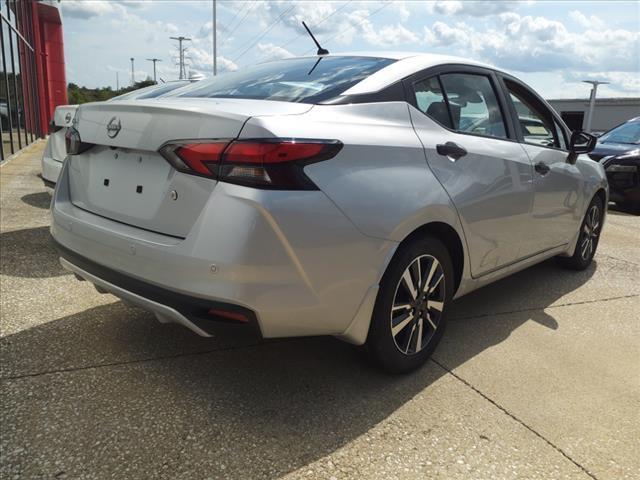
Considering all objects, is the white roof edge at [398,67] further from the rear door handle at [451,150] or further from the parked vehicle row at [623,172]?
the parked vehicle row at [623,172]

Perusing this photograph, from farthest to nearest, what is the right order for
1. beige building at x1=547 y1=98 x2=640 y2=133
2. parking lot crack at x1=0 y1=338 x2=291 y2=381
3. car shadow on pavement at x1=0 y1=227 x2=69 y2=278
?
beige building at x1=547 y1=98 x2=640 y2=133 < car shadow on pavement at x1=0 y1=227 x2=69 y2=278 < parking lot crack at x1=0 y1=338 x2=291 y2=381

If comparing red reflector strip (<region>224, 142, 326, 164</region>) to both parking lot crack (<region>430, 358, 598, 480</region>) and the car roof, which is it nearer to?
the car roof

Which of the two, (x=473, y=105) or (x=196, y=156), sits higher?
(x=473, y=105)

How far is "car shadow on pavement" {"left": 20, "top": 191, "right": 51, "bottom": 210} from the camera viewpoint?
677 cm

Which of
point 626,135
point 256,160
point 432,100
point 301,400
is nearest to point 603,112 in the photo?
point 626,135

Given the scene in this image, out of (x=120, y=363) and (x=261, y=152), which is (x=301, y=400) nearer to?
(x=120, y=363)

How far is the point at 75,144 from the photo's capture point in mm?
2844

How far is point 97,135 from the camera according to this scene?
267 cm

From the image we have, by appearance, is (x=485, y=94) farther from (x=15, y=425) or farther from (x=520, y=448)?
(x=15, y=425)

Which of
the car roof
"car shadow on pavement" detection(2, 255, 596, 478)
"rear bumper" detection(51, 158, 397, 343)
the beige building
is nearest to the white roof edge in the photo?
the car roof

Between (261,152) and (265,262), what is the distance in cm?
41

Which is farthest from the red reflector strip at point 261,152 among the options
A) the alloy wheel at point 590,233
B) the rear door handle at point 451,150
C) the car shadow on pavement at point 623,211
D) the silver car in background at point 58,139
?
the car shadow on pavement at point 623,211

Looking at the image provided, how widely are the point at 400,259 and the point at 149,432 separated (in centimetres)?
130

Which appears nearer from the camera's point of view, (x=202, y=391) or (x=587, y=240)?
(x=202, y=391)
